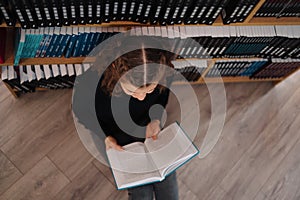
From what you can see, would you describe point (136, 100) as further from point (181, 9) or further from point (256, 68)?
point (256, 68)

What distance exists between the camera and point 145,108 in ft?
5.55

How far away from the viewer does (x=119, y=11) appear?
1.46 m

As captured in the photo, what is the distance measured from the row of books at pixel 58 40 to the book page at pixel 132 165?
576mm

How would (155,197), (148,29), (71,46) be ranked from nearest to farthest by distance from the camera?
(148,29)
(71,46)
(155,197)

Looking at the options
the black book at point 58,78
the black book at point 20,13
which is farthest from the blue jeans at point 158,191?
the black book at point 20,13

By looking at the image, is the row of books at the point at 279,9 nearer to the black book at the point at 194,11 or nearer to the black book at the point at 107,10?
the black book at the point at 194,11

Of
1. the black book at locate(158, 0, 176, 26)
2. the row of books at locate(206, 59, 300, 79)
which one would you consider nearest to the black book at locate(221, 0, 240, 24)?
the black book at locate(158, 0, 176, 26)

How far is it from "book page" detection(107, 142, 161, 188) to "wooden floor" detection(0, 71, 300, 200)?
0.43 metres

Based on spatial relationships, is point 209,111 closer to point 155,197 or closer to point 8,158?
point 155,197

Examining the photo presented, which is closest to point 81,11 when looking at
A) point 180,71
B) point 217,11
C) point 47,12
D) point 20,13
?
point 47,12

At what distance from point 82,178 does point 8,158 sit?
1.56ft

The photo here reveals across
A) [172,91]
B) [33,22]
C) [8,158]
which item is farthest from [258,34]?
[8,158]

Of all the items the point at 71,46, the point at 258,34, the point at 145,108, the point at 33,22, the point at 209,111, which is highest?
the point at 258,34

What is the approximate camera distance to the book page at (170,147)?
168 centimetres
